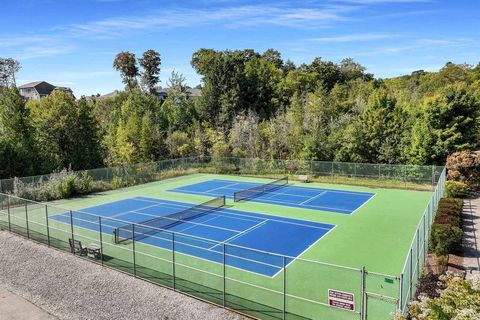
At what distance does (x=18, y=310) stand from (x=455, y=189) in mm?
27286

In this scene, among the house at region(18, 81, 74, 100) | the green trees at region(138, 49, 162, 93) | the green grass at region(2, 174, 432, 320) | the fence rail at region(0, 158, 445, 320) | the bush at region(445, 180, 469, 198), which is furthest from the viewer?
the house at region(18, 81, 74, 100)

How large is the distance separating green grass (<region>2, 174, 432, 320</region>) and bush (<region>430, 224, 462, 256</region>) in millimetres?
1372

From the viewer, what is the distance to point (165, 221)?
72.0 ft

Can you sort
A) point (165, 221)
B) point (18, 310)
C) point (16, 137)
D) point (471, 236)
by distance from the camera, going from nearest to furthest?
point (18, 310)
point (471, 236)
point (165, 221)
point (16, 137)

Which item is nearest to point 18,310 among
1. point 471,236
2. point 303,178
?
point 471,236

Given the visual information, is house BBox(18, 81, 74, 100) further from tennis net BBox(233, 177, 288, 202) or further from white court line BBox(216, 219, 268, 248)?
white court line BBox(216, 219, 268, 248)

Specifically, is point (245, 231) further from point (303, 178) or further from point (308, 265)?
point (303, 178)

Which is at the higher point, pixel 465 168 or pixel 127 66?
pixel 127 66

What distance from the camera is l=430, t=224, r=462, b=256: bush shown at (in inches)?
639

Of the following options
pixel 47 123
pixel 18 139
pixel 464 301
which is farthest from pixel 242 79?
pixel 464 301

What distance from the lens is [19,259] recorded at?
55.5 ft

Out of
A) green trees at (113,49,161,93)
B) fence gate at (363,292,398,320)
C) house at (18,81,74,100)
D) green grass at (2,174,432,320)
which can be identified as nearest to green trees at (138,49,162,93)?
green trees at (113,49,161,93)

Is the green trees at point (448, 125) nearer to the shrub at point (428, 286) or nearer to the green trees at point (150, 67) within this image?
the shrub at point (428, 286)

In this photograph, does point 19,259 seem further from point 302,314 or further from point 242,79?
point 242,79
